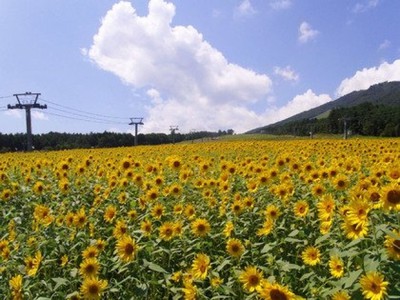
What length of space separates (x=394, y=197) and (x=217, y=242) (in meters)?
2.38

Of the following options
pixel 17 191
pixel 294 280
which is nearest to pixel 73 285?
pixel 294 280

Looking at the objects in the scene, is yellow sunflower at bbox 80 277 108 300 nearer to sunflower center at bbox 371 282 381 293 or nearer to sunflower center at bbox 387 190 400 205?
sunflower center at bbox 371 282 381 293

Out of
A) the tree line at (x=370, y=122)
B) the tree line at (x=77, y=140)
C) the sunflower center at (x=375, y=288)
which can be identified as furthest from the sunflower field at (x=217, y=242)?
the tree line at (x=77, y=140)

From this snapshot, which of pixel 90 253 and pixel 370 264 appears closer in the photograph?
pixel 370 264

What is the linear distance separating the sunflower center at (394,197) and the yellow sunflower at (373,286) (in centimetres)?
79

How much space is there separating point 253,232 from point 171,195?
164 cm

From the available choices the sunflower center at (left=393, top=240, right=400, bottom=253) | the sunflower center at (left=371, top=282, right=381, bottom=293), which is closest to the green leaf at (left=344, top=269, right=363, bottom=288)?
the sunflower center at (left=371, top=282, right=381, bottom=293)

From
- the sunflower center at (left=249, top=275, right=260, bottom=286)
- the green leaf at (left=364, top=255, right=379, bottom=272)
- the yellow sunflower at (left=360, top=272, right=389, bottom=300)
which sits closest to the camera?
the yellow sunflower at (left=360, top=272, right=389, bottom=300)

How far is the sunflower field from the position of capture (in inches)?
148

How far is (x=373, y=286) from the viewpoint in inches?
120

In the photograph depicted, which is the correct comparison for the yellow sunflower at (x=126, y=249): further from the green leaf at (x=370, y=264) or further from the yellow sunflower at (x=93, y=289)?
the green leaf at (x=370, y=264)

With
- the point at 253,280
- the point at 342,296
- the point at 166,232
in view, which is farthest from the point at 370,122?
the point at 342,296

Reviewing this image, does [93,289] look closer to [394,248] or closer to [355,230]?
[355,230]

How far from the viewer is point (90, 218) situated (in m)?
6.45
